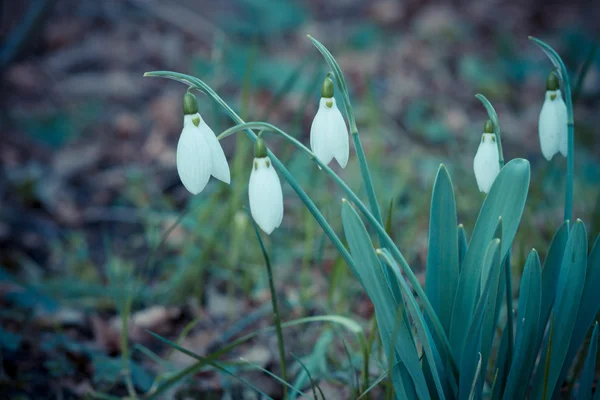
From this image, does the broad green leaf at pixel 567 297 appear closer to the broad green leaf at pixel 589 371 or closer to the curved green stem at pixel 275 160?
the broad green leaf at pixel 589 371

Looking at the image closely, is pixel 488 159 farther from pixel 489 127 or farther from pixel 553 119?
pixel 553 119

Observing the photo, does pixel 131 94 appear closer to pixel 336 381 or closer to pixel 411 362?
pixel 336 381

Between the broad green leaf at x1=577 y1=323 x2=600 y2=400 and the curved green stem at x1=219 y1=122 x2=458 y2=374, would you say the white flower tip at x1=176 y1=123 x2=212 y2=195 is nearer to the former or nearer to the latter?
the curved green stem at x1=219 y1=122 x2=458 y2=374

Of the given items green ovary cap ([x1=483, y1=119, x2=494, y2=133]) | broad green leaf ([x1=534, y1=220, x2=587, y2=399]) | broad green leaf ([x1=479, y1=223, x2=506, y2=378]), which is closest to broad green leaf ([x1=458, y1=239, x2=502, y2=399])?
broad green leaf ([x1=479, y1=223, x2=506, y2=378])

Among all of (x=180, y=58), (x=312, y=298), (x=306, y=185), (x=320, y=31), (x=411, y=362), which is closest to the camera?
(x=411, y=362)

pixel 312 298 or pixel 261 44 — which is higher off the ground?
pixel 261 44

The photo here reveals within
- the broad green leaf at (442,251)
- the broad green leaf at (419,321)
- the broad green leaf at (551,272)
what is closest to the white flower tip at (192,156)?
the broad green leaf at (419,321)

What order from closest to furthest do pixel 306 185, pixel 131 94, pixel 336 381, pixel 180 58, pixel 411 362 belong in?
pixel 411 362 → pixel 336 381 → pixel 306 185 → pixel 131 94 → pixel 180 58

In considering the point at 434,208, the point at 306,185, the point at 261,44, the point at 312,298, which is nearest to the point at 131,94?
the point at 261,44
